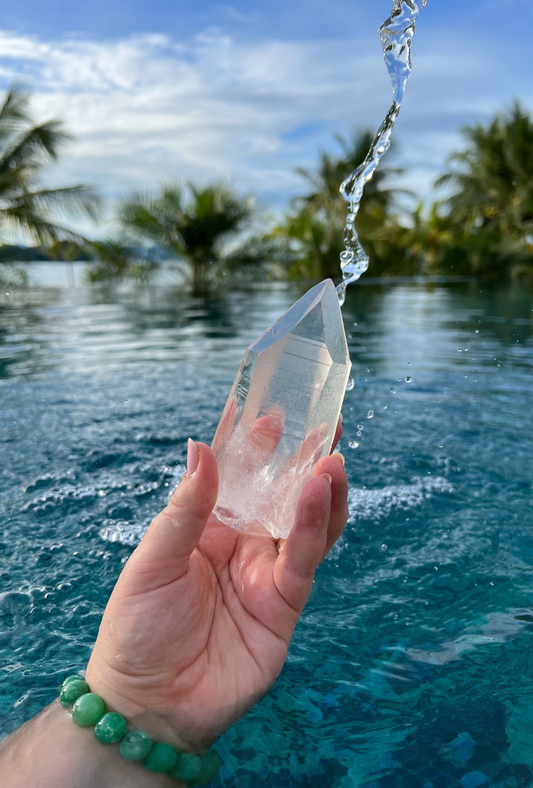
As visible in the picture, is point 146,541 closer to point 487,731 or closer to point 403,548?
point 487,731

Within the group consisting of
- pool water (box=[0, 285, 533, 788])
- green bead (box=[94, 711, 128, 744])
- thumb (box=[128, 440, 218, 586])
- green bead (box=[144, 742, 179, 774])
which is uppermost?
thumb (box=[128, 440, 218, 586])

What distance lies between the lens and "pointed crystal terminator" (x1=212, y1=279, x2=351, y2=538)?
152 cm

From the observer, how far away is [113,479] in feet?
10.5

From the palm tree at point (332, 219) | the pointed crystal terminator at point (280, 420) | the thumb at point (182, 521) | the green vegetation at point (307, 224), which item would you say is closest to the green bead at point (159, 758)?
the thumb at point (182, 521)

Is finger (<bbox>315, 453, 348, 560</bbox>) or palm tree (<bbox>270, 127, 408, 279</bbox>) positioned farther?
palm tree (<bbox>270, 127, 408, 279</bbox>)

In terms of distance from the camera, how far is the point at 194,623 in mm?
1352

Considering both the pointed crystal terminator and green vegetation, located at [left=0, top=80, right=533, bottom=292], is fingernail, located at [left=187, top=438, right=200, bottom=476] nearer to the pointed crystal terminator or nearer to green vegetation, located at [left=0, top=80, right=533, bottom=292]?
the pointed crystal terminator

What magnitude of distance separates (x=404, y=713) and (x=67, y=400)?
12.4 ft

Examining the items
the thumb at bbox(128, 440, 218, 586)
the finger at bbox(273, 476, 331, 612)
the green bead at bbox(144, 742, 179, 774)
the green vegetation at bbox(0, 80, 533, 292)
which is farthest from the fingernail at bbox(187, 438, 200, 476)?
the green vegetation at bbox(0, 80, 533, 292)

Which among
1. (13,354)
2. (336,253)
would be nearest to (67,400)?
(13,354)

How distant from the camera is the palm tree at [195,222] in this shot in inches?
779

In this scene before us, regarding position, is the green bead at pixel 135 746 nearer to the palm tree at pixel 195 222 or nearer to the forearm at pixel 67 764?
the forearm at pixel 67 764

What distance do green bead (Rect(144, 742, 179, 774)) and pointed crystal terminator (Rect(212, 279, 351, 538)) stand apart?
0.53 meters

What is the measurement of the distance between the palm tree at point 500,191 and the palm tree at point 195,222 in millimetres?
18255
